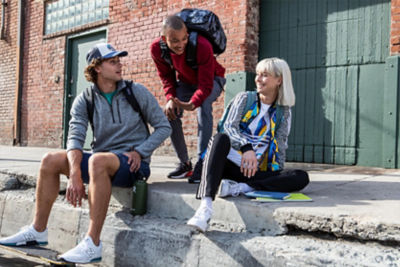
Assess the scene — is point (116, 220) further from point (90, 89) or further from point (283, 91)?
point (283, 91)

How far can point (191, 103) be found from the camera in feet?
11.3

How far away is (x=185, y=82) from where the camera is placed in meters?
3.74

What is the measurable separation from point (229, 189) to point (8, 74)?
29.2ft

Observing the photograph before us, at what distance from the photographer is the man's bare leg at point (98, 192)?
260 cm

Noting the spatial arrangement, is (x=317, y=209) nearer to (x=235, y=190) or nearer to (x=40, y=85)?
(x=235, y=190)

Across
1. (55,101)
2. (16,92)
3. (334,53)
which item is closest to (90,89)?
(334,53)

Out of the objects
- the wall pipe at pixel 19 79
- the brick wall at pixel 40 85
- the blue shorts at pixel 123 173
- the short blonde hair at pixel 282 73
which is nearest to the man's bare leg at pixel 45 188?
the blue shorts at pixel 123 173

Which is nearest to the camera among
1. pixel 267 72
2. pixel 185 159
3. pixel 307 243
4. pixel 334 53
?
pixel 307 243

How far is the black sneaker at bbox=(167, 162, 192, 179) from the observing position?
375cm

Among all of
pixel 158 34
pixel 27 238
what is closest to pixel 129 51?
pixel 158 34

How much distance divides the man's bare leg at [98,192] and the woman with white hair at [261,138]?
689 millimetres

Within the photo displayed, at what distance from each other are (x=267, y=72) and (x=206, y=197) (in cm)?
107

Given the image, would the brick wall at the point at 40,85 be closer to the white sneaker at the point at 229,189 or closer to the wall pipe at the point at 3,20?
the wall pipe at the point at 3,20

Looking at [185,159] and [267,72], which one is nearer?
[267,72]
